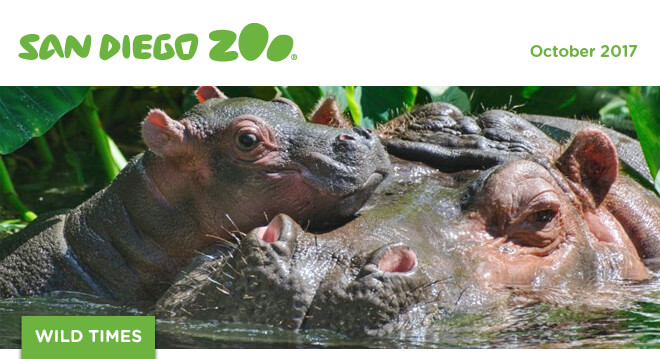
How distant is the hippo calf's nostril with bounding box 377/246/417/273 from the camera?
413 cm

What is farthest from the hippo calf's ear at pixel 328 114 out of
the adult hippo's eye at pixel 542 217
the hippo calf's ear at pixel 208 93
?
the adult hippo's eye at pixel 542 217

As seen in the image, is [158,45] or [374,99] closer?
[158,45]

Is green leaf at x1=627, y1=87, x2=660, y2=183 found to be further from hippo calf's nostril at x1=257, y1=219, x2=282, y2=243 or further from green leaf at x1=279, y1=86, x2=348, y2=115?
hippo calf's nostril at x1=257, y1=219, x2=282, y2=243

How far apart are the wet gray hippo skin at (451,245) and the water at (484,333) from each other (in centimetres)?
→ 4

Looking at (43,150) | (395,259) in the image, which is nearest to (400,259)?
(395,259)

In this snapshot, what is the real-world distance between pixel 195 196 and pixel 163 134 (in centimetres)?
30

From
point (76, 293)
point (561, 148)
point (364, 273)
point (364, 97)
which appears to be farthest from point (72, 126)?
point (364, 273)

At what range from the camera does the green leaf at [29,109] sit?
6.32 m

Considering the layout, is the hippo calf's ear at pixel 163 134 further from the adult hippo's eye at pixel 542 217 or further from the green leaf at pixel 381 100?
the green leaf at pixel 381 100

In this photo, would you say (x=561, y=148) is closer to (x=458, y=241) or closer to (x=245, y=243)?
(x=458, y=241)

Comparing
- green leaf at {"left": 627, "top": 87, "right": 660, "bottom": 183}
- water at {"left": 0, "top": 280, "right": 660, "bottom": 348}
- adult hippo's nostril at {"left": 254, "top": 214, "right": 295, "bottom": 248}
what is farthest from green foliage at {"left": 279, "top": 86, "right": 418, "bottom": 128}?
adult hippo's nostril at {"left": 254, "top": 214, "right": 295, "bottom": 248}

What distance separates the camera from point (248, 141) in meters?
4.73

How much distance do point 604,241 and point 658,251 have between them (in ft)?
1.27

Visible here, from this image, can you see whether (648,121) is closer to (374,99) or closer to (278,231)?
(374,99)
